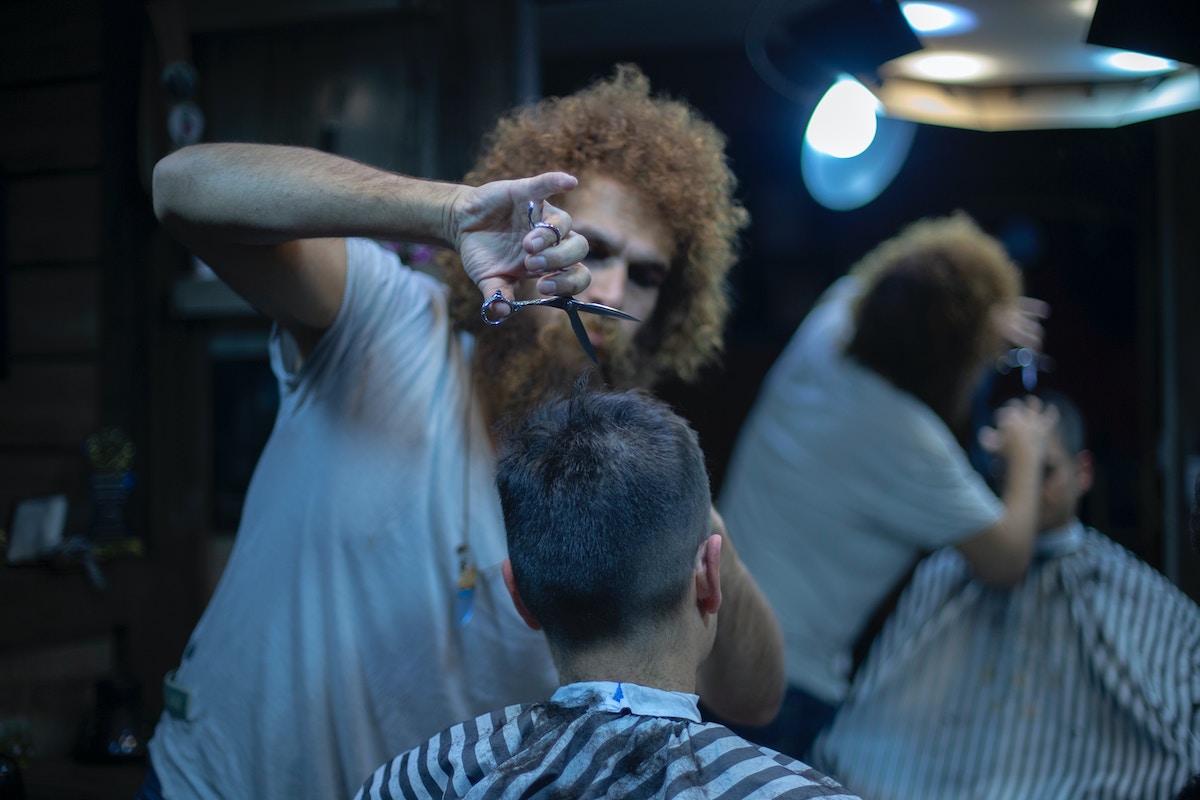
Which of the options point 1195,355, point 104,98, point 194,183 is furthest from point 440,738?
point 104,98

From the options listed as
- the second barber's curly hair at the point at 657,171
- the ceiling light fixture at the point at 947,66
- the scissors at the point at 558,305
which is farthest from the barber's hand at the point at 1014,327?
the scissors at the point at 558,305

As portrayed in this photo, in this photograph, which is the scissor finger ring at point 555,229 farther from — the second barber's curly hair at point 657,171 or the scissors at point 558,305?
the second barber's curly hair at point 657,171

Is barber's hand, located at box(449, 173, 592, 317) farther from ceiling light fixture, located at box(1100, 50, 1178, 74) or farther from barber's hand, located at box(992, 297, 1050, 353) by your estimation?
barber's hand, located at box(992, 297, 1050, 353)

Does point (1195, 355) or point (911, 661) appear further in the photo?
point (911, 661)

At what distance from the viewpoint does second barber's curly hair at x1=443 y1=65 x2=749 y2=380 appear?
1573 mm

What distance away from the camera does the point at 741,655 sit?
1.36m

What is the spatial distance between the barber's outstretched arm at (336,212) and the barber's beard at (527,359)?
14.4 inches

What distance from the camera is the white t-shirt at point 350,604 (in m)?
1.30

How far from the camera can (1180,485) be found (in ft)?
7.39

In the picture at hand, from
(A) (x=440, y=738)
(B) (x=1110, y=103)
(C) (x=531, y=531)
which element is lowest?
(A) (x=440, y=738)

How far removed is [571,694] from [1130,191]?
1944 mm

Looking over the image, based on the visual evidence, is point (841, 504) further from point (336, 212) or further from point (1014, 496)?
point (336, 212)

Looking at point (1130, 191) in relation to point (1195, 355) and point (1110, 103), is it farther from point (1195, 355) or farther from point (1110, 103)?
point (1110, 103)

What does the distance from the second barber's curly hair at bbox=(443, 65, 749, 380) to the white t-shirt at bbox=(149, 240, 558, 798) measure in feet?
0.77
